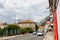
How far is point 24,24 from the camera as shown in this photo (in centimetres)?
17912

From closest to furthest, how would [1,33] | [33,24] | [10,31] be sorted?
[1,33], [10,31], [33,24]

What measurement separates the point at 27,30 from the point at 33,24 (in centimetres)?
4645

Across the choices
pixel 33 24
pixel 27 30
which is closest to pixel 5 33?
pixel 27 30

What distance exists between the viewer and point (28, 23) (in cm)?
18038

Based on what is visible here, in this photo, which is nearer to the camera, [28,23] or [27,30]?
[27,30]

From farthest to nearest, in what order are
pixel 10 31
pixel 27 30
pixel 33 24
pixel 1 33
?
pixel 33 24, pixel 27 30, pixel 10 31, pixel 1 33

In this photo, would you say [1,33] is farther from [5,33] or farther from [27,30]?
[27,30]

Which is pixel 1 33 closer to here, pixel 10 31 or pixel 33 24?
pixel 10 31

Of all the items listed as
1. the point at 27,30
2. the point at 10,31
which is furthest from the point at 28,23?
the point at 10,31

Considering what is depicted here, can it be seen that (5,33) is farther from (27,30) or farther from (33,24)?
(33,24)

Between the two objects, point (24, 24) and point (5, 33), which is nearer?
point (5, 33)

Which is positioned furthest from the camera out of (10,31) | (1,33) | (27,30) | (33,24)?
(33,24)

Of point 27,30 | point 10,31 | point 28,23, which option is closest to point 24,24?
point 28,23

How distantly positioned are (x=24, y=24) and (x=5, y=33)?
104029mm
